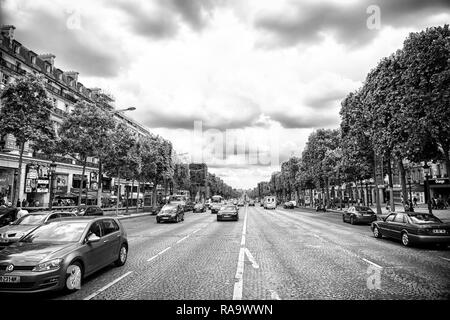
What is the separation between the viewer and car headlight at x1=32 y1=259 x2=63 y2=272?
237 inches

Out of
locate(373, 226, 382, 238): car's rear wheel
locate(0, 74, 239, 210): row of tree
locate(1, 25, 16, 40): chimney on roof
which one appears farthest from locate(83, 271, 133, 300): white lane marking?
locate(1, 25, 16, 40): chimney on roof

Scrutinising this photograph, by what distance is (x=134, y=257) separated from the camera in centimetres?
1051

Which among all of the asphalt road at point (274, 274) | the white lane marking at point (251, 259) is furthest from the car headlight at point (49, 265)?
the white lane marking at point (251, 259)

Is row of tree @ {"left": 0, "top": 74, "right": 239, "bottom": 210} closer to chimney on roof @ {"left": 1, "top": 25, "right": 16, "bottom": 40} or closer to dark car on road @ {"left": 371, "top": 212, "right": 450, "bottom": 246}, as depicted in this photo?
chimney on roof @ {"left": 1, "top": 25, "right": 16, "bottom": 40}

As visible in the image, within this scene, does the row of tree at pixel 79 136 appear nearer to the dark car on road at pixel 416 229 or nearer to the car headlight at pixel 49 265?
the car headlight at pixel 49 265

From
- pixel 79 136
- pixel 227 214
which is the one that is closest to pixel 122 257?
pixel 227 214

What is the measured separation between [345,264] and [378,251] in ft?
11.3

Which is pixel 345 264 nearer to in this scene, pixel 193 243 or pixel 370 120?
pixel 193 243

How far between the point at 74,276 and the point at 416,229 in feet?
41.2

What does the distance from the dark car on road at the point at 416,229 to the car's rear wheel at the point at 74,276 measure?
12287 mm

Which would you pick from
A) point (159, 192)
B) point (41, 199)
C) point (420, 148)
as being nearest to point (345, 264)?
point (420, 148)

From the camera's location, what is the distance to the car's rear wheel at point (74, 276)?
20.8ft

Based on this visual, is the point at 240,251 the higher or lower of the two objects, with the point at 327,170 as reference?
lower

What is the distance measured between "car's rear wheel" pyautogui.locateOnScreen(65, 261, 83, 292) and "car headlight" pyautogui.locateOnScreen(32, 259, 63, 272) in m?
0.25
